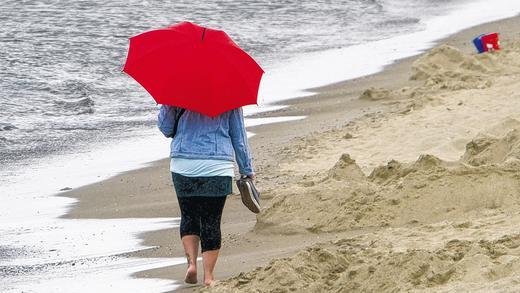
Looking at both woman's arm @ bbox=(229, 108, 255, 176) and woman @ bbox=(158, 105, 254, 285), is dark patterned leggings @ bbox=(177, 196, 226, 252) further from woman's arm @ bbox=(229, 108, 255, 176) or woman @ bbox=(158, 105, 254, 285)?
woman's arm @ bbox=(229, 108, 255, 176)

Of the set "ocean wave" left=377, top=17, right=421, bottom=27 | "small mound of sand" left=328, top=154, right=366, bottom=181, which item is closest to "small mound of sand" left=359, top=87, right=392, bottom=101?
"small mound of sand" left=328, top=154, right=366, bottom=181

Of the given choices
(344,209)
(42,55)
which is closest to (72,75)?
(42,55)

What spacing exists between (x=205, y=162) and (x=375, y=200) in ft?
5.14

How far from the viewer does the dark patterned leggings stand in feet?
19.0

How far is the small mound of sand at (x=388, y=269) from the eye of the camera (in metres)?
4.90

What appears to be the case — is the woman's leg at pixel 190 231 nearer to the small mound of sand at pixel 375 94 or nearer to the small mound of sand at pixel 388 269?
the small mound of sand at pixel 388 269

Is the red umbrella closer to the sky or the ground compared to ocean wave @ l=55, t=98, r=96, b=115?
closer to the sky

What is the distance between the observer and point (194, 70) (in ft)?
18.5

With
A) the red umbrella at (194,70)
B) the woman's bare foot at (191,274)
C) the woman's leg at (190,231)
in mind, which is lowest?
the woman's bare foot at (191,274)

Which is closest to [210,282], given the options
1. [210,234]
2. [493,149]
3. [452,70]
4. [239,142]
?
[210,234]

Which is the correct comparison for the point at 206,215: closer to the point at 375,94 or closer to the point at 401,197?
the point at 401,197

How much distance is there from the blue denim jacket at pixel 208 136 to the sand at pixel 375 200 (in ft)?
1.98

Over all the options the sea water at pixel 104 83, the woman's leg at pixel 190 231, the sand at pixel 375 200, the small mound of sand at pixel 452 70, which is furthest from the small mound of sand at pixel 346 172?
the small mound of sand at pixel 452 70

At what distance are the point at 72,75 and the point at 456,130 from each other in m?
7.15
